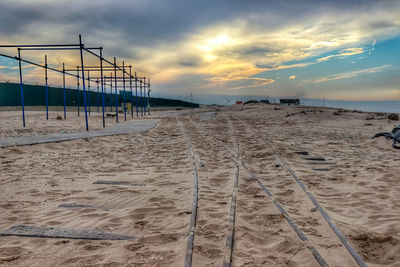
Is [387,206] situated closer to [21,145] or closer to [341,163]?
[341,163]

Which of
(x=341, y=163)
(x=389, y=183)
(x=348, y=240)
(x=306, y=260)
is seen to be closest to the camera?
(x=306, y=260)

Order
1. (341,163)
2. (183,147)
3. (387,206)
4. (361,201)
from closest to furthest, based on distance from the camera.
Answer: (387,206)
(361,201)
(341,163)
(183,147)

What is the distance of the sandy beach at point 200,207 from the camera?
123 inches

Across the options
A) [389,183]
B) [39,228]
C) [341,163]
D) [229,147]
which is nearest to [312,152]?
[341,163]

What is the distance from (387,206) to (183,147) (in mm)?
7665

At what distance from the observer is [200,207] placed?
179 inches

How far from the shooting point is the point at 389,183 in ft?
19.6

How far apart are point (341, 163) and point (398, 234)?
16.1 feet

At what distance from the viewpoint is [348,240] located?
3475 mm

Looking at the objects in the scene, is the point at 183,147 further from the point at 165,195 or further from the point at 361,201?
the point at 361,201

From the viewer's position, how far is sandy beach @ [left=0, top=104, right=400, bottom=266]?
3.12 m

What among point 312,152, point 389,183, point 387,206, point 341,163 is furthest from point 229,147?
point 387,206

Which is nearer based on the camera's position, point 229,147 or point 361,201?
point 361,201

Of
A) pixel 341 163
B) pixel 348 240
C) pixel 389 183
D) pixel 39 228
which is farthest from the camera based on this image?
pixel 341 163
